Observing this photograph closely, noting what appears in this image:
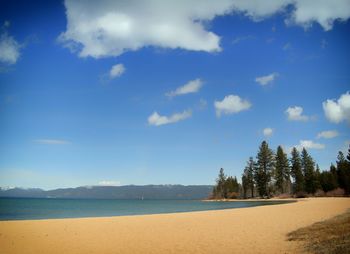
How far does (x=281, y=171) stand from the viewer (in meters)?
106

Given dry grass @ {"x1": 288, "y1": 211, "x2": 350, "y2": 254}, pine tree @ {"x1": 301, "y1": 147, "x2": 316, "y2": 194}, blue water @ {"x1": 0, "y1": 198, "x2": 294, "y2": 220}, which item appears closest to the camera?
dry grass @ {"x1": 288, "y1": 211, "x2": 350, "y2": 254}

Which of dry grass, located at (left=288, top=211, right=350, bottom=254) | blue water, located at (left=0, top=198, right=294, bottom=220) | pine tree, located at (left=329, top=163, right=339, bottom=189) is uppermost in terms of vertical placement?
pine tree, located at (left=329, top=163, right=339, bottom=189)

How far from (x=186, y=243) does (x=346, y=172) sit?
74.9m

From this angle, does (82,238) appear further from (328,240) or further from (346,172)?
(346,172)

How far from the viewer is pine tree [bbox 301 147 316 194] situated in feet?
299

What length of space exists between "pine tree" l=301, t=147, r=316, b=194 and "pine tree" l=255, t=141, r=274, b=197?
33.6 ft

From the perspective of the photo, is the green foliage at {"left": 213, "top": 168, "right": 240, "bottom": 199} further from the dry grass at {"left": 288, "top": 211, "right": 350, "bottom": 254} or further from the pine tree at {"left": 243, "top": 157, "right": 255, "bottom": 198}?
the dry grass at {"left": 288, "top": 211, "right": 350, "bottom": 254}

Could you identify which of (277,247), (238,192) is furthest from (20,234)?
(238,192)

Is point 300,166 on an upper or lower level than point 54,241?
upper

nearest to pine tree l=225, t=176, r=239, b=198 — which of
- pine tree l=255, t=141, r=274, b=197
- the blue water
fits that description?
pine tree l=255, t=141, r=274, b=197

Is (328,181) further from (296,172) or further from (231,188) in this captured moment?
(231,188)

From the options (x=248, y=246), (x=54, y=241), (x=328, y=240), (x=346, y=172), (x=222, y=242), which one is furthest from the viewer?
(x=346, y=172)

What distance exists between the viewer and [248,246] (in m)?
14.6

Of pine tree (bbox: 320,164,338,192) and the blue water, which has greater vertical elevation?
pine tree (bbox: 320,164,338,192)
